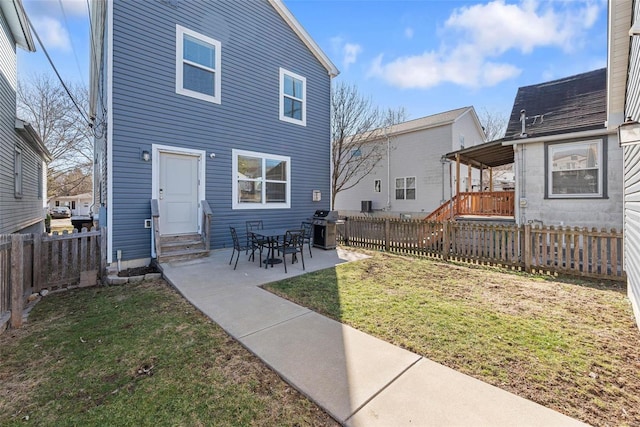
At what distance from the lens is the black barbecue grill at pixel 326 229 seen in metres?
8.59

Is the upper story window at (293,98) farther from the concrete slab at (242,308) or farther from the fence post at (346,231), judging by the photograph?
the concrete slab at (242,308)

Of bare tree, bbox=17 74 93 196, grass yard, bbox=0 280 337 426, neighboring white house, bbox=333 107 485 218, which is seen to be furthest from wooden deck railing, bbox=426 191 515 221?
bare tree, bbox=17 74 93 196

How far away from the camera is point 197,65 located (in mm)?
7367

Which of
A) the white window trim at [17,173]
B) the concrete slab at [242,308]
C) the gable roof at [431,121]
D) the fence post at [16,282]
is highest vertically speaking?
the gable roof at [431,121]

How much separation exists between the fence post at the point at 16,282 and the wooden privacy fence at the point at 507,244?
7914mm

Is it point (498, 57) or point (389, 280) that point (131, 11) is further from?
point (498, 57)

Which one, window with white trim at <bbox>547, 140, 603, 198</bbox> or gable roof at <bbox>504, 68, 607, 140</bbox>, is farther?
gable roof at <bbox>504, 68, 607, 140</bbox>

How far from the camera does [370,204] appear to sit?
18.7 metres

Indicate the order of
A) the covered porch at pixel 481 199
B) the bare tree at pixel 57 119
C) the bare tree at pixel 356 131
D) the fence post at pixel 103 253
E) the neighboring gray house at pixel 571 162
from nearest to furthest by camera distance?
1. the fence post at pixel 103 253
2. the neighboring gray house at pixel 571 162
3. the covered porch at pixel 481 199
4. the bare tree at pixel 356 131
5. the bare tree at pixel 57 119

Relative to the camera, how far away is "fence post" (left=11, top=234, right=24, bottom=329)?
3.59 metres

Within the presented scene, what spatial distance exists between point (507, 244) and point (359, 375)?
5.97 m

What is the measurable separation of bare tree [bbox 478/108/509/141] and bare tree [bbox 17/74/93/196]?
33.9 m

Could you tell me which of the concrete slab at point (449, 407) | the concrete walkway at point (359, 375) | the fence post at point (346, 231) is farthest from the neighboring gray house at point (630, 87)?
the fence post at point (346, 231)

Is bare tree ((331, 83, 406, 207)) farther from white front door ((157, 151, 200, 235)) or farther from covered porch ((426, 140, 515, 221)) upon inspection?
white front door ((157, 151, 200, 235))
